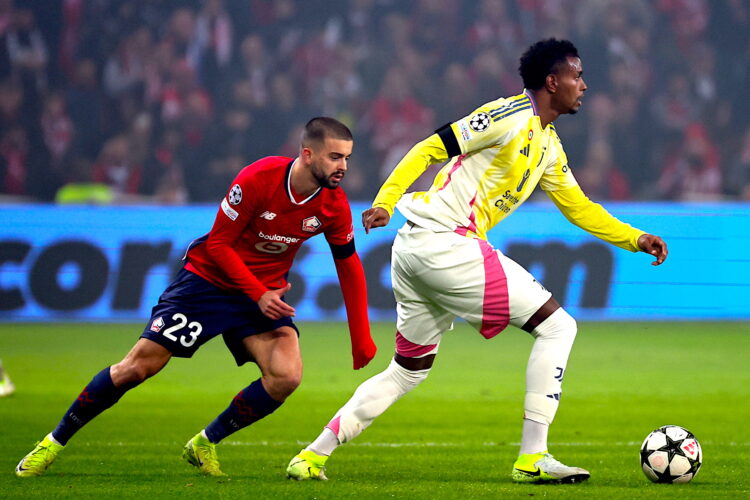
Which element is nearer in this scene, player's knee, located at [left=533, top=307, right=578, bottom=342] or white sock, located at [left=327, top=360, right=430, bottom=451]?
player's knee, located at [left=533, top=307, right=578, bottom=342]

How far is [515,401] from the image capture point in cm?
910

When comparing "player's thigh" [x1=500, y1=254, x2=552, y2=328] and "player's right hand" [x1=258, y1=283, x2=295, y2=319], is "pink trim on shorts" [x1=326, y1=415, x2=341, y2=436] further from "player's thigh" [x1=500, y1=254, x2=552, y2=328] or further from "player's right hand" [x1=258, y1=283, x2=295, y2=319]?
"player's thigh" [x1=500, y1=254, x2=552, y2=328]

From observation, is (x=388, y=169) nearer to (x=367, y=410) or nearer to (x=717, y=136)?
(x=717, y=136)

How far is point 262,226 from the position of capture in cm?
575

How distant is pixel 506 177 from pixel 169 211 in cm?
914

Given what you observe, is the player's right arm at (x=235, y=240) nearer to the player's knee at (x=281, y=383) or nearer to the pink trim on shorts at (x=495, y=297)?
the player's knee at (x=281, y=383)

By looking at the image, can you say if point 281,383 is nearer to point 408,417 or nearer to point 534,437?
point 534,437

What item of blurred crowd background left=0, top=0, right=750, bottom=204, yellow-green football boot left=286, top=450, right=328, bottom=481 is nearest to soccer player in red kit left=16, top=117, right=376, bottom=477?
yellow-green football boot left=286, top=450, right=328, bottom=481

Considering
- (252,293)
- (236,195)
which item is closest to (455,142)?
(236,195)

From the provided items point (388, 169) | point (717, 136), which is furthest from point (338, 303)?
point (717, 136)

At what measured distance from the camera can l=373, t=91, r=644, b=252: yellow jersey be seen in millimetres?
5516

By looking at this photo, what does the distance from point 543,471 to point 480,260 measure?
3.28 ft

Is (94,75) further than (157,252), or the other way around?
(94,75)

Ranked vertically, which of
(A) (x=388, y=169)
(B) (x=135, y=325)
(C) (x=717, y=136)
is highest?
(C) (x=717, y=136)
